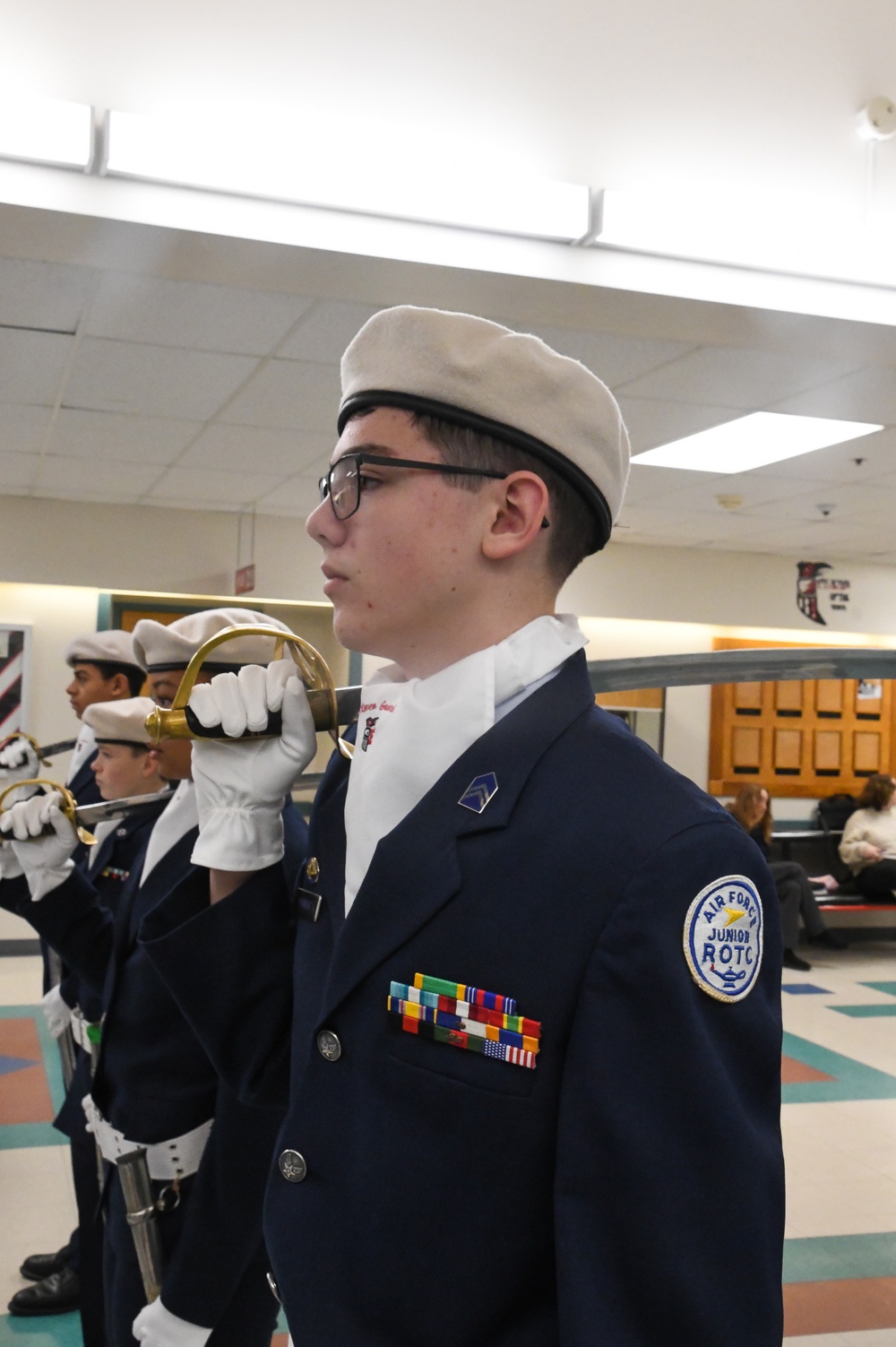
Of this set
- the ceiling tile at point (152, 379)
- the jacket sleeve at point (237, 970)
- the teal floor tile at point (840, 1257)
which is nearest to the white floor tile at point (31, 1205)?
the teal floor tile at point (840, 1257)

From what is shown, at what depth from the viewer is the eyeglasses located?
995mm

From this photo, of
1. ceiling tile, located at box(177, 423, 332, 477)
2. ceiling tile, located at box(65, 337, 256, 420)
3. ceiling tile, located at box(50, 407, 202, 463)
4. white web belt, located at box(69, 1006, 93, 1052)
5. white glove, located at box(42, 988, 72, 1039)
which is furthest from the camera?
ceiling tile, located at box(177, 423, 332, 477)

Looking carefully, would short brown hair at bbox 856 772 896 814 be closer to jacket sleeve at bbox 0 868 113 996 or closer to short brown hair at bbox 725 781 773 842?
short brown hair at bbox 725 781 773 842

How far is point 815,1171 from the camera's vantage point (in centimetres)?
419

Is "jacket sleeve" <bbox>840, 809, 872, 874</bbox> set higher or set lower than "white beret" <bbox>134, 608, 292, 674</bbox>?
lower

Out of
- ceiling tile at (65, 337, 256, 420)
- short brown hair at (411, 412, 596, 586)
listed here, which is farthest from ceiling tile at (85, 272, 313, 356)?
short brown hair at (411, 412, 596, 586)

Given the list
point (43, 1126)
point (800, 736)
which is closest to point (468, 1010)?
point (43, 1126)

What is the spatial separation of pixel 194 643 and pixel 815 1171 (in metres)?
3.41

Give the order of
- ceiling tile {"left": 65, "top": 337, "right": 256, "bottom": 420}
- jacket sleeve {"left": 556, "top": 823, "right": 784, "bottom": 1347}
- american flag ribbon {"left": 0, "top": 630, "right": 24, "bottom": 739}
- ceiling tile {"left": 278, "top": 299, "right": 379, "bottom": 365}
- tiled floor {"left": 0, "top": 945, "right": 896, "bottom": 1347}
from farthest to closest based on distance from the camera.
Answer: american flag ribbon {"left": 0, "top": 630, "right": 24, "bottom": 739} → ceiling tile {"left": 65, "top": 337, "right": 256, "bottom": 420} → ceiling tile {"left": 278, "top": 299, "right": 379, "bottom": 365} → tiled floor {"left": 0, "top": 945, "right": 896, "bottom": 1347} → jacket sleeve {"left": 556, "top": 823, "right": 784, "bottom": 1347}

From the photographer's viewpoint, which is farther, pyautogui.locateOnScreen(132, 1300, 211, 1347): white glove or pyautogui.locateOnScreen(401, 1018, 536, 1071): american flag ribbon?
pyautogui.locateOnScreen(132, 1300, 211, 1347): white glove

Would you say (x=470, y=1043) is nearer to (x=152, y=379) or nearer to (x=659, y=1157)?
(x=659, y=1157)

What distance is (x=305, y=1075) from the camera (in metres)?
0.97

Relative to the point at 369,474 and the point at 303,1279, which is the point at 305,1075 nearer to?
the point at 303,1279

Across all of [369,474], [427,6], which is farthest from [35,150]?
[369,474]
